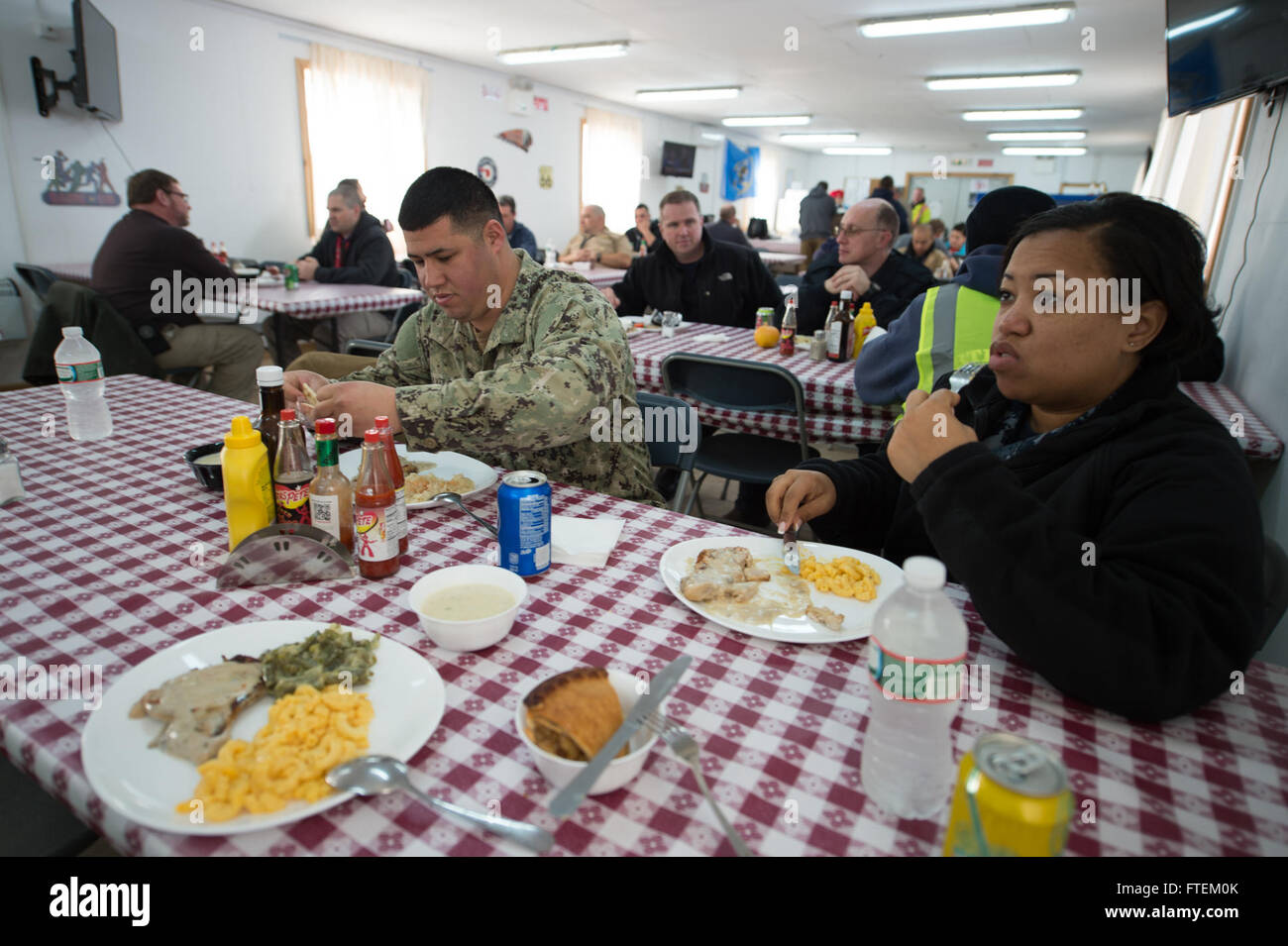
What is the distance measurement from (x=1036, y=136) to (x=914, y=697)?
15.9 metres

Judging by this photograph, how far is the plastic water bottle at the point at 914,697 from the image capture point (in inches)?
30.3

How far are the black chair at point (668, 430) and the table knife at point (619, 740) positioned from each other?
3.96ft

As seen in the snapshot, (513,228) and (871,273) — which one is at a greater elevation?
(513,228)

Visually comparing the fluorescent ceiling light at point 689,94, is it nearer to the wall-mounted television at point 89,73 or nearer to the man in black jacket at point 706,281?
the man in black jacket at point 706,281

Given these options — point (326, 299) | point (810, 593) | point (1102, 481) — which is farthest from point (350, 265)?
point (1102, 481)

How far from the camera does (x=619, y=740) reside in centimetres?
78

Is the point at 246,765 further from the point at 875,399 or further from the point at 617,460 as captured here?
the point at 875,399

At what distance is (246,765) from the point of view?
2.46 feet

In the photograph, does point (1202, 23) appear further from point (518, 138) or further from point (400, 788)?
point (518, 138)

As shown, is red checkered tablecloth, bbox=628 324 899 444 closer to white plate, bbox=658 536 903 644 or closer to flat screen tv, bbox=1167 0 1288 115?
white plate, bbox=658 536 903 644

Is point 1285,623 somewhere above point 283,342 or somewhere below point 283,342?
below

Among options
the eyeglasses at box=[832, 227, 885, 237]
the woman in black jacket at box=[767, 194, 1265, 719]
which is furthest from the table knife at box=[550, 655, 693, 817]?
the eyeglasses at box=[832, 227, 885, 237]
